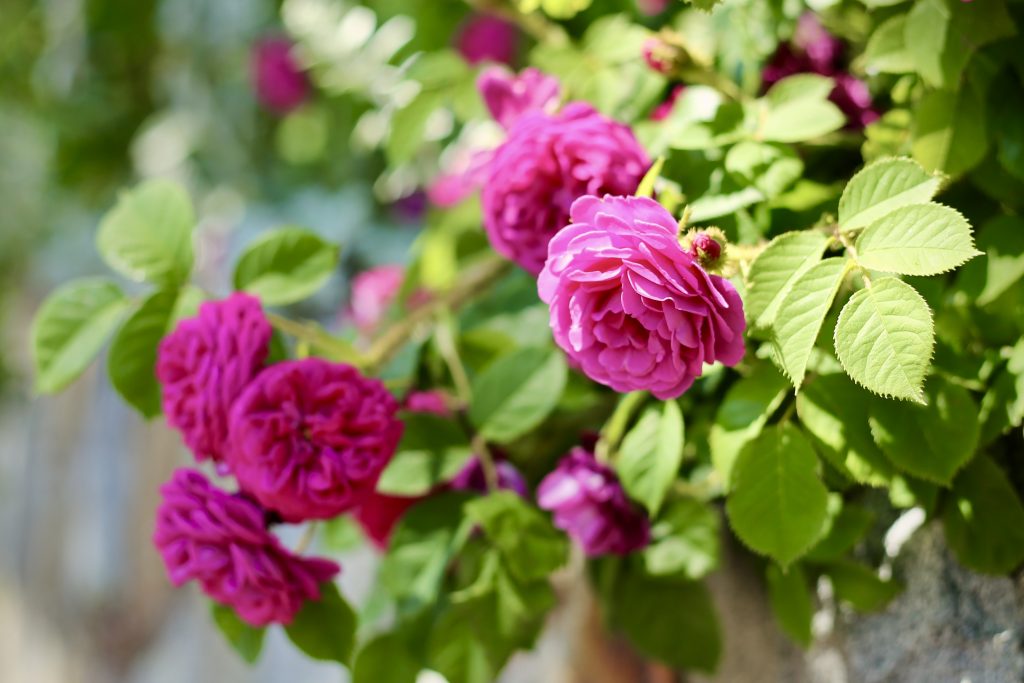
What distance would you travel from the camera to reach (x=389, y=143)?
0.70m

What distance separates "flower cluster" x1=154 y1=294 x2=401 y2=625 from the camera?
18.6 inches

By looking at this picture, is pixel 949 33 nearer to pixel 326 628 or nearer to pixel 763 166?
pixel 763 166

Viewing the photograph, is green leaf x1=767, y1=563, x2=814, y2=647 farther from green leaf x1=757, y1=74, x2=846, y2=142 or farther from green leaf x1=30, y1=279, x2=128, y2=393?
green leaf x1=30, y1=279, x2=128, y2=393

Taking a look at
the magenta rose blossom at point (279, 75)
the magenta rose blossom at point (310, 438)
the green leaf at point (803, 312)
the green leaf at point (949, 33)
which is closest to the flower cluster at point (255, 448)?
the magenta rose blossom at point (310, 438)

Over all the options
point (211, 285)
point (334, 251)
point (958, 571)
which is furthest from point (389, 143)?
point (211, 285)

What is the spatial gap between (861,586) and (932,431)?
140 millimetres

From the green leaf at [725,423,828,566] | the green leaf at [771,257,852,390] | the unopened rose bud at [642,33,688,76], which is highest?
the unopened rose bud at [642,33,688,76]

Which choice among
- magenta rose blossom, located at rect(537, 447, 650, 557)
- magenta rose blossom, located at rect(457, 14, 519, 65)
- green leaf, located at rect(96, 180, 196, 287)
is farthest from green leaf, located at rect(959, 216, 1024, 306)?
magenta rose blossom, located at rect(457, 14, 519, 65)

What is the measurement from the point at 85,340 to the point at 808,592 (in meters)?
0.46

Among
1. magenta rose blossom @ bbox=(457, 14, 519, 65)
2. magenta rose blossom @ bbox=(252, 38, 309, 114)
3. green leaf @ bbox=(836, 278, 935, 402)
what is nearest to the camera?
green leaf @ bbox=(836, 278, 935, 402)

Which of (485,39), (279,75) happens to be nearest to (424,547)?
(485,39)

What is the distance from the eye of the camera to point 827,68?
1.96 feet

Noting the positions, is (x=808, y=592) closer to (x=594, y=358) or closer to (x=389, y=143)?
(x=594, y=358)

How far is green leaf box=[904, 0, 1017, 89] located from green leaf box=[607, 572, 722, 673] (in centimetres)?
33
